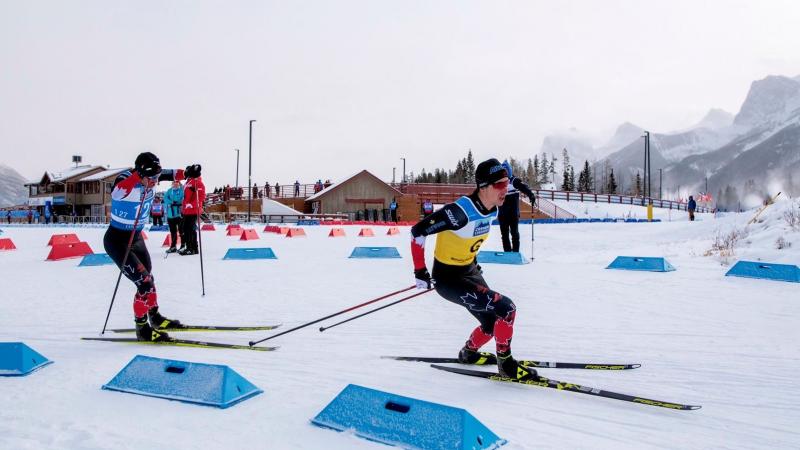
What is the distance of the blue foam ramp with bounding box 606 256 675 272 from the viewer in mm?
9945

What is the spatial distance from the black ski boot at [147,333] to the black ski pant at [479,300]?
2819 millimetres

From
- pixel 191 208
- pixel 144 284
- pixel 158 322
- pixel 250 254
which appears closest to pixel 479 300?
pixel 144 284

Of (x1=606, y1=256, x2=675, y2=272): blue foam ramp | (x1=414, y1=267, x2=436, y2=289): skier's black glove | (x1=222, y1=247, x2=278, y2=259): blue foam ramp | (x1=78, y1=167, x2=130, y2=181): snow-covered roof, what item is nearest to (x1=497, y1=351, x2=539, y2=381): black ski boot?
(x1=414, y1=267, x2=436, y2=289): skier's black glove

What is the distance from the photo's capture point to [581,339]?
206 inches

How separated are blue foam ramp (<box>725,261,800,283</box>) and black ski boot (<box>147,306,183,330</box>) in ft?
29.7

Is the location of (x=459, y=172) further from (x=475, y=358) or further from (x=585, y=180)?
(x=475, y=358)

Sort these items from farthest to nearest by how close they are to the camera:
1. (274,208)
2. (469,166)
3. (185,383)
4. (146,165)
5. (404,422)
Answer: (469,166) → (274,208) → (146,165) → (185,383) → (404,422)

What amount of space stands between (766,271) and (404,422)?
28.0 feet

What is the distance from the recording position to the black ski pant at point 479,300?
387cm

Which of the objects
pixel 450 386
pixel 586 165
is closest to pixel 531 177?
pixel 586 165

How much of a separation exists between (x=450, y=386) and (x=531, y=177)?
4557 inches

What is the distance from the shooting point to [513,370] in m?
3.86

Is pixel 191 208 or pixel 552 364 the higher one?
pixel 191 208

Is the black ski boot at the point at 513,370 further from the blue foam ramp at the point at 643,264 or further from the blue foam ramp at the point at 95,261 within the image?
the blue foam ramp at the point at 95,261
